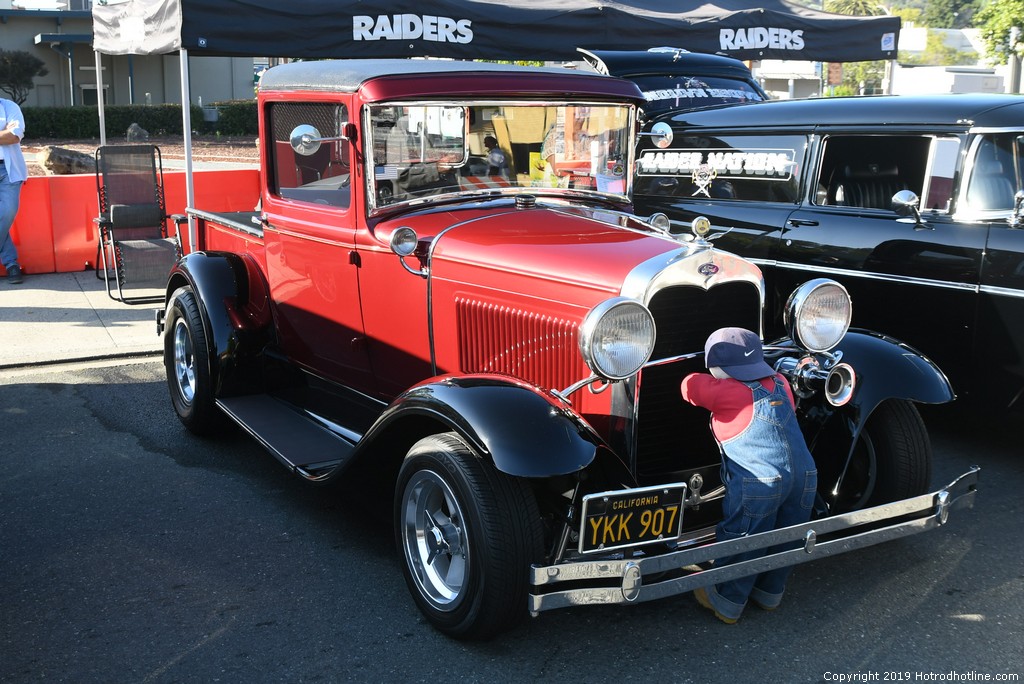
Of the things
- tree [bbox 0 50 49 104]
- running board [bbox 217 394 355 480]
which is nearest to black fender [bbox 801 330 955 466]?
running board [bbox 217 394 355 480]

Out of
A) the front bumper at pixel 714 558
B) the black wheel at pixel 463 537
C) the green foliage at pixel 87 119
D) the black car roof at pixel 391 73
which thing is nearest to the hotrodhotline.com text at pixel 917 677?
the front bumper at pixel 714 558

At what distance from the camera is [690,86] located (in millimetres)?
8273

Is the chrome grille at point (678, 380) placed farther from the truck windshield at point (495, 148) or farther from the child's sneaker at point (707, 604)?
the truck windshield at point (495, 148)

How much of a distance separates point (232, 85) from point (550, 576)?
133 ft

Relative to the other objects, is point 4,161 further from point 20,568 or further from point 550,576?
point 550,576

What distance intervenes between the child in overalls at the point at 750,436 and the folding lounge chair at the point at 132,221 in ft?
20.7

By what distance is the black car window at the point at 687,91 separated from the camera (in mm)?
8055

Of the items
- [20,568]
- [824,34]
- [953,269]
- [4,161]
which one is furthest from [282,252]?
[824,34]

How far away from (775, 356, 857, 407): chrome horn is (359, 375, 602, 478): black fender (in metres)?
0.91

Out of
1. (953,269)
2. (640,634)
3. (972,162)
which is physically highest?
(972,162)

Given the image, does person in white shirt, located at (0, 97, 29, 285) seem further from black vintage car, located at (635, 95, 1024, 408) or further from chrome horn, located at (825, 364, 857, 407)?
chrome horn, located at (825, 364, 857, 407)

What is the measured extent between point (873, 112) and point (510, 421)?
3.65 metres

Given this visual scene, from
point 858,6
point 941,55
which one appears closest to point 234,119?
point 858,6

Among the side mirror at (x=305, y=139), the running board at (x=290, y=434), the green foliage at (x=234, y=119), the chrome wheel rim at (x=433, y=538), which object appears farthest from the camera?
the green foliage at (x=234, y=119)
